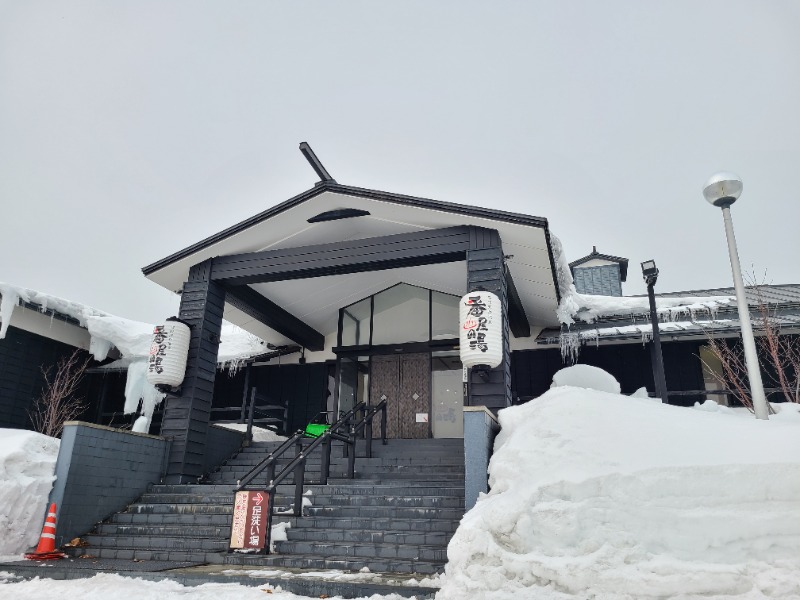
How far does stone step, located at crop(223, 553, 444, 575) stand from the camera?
5.45 m

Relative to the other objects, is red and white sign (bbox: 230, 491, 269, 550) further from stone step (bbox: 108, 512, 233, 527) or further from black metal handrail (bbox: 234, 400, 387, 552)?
stone step (bbox: 108, 512, 233, 527)

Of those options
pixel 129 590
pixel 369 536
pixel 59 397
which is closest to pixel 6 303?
pixel 59 397

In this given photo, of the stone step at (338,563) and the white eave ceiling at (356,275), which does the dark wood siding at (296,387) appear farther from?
the stone step at (338,563)

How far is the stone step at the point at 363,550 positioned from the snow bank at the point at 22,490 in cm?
319

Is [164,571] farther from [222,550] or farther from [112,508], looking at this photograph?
[112,508]

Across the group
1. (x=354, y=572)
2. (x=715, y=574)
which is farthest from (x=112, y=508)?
(x=715, y=574)

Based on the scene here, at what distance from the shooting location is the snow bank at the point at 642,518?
144 inches

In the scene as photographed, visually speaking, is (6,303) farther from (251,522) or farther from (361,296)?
(251,522)

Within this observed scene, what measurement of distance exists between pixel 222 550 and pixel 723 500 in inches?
206

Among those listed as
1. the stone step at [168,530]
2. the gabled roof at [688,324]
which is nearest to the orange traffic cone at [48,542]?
the stone step at [168,530]

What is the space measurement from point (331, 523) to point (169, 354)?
14.8 feet

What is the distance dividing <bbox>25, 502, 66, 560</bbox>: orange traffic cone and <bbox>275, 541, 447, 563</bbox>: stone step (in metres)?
2.73

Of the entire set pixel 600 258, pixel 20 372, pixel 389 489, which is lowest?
pixel 389 489

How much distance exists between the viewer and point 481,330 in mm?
8133
